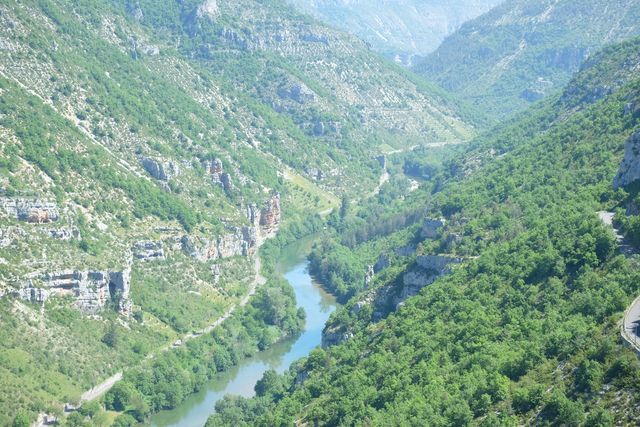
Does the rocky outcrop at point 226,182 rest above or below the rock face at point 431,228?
below

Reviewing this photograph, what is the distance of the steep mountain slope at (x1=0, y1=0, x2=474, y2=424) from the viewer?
105500 mm

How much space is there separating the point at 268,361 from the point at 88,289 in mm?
18995

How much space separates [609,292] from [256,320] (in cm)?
6335

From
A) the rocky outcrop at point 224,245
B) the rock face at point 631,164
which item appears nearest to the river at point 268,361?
the rocky outcrop at point 224,245

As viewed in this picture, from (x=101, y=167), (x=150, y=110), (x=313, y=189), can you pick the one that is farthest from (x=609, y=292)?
(x=313, y=189)

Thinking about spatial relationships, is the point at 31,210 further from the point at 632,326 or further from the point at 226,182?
the point at 632,326

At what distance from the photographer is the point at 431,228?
4358 inches

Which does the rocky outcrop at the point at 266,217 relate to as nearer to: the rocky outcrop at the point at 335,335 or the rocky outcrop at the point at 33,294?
the rocky outcrop at the point at 33,294

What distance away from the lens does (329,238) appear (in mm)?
160125

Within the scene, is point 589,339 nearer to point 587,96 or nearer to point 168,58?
point 587,96

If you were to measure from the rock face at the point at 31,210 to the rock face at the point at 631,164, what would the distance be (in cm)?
5668

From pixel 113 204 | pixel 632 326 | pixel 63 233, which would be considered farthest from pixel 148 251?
pixel 632 326

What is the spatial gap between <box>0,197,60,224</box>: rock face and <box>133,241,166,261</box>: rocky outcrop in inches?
458

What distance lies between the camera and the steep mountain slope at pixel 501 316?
59.2m
